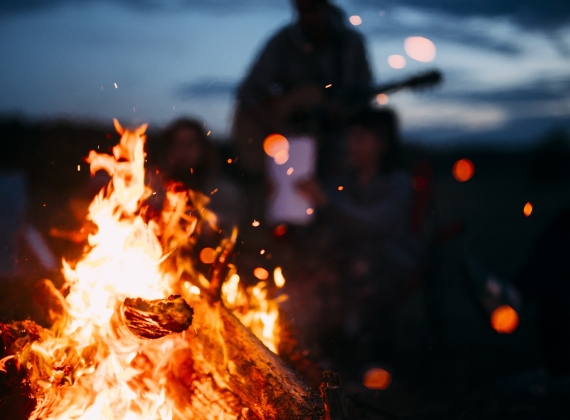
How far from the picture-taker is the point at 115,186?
3.05m

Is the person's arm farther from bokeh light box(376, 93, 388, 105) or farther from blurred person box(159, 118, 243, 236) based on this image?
blurred person box(159, 118, 243, 236)

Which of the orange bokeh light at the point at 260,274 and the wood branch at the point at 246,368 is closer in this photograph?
the wood branch at the point at 246,368

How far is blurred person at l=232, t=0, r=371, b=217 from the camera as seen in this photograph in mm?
5371

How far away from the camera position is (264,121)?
605 centimetres

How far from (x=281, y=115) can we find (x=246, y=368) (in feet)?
12.8

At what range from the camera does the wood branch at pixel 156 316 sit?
2400 mm

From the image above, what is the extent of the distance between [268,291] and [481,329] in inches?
112


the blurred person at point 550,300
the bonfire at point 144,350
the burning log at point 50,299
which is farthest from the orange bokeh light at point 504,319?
the burning log at point 50,299

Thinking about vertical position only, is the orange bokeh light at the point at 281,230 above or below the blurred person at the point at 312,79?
below

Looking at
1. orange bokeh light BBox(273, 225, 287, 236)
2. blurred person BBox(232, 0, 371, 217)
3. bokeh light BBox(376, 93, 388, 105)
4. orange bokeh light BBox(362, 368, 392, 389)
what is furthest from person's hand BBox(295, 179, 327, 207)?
orange bokeh light BBox(362, 368, 392, 389)

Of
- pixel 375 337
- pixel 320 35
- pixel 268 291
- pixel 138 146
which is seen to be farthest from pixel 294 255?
pixel 138 146

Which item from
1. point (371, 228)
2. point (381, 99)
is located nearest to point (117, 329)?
point (371, 228)

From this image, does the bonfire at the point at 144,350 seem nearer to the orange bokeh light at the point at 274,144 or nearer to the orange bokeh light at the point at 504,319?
the orange bokeh light at the point at 504,319

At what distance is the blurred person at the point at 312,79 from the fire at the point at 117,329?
271cm
